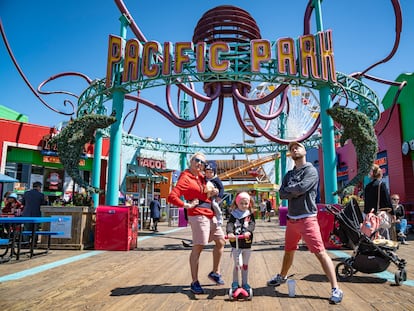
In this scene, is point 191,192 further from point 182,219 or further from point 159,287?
point 182,219

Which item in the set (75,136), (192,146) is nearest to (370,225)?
(75,136)

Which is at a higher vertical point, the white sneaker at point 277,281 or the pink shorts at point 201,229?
the pink shorts at point 201,229

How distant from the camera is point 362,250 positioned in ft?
15.0

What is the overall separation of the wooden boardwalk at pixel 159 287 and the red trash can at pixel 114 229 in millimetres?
1255

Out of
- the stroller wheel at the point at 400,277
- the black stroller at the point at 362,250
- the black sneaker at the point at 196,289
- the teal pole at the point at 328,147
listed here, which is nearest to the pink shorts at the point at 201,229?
the black sneaker at the point at 196,289

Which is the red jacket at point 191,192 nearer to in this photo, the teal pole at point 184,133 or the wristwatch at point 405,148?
the wristwatch at point 405,148

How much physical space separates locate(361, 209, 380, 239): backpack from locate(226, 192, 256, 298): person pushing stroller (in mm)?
2056

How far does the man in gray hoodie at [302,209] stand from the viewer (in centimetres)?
359

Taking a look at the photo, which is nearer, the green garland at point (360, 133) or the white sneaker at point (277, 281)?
the white sneaker at point (277, 281)

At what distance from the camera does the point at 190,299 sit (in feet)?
11.6

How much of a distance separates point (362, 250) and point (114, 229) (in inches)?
215

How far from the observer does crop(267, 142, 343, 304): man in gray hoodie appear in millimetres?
3590

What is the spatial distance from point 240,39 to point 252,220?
1284cm

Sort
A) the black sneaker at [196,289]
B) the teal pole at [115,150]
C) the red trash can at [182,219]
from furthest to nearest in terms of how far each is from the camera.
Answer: the red trash can at [182,219] < the teal pole at [115,150] < the black sneaker at [196,289]
